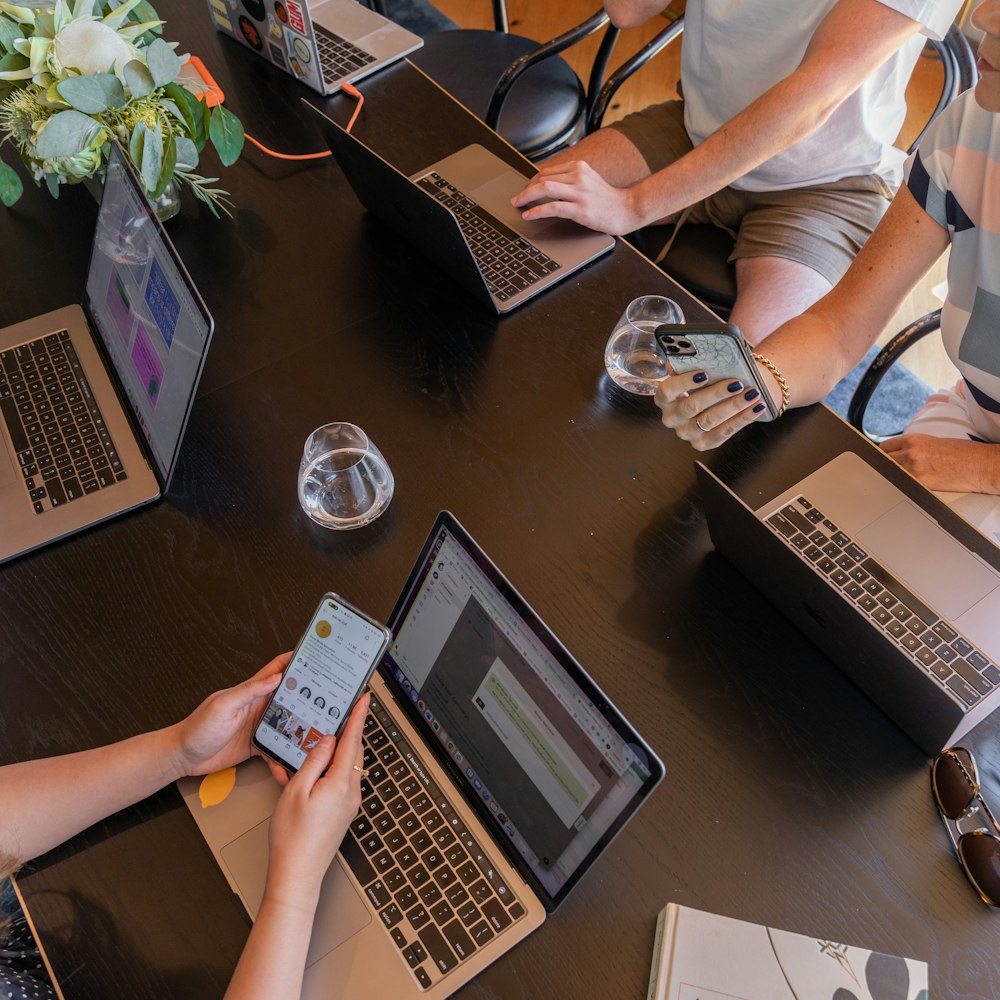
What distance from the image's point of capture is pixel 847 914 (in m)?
0.84

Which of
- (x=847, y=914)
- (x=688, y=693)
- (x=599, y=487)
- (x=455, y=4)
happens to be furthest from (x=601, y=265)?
(x=455, y=4)

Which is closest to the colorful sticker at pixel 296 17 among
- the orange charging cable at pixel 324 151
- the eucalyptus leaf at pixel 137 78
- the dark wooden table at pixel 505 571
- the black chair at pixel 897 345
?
the orange charging cable at pixel 324 151

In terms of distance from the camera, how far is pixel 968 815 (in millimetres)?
871

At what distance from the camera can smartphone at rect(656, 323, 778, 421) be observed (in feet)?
3.34

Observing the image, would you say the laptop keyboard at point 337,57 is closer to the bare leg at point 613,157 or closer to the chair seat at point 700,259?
the bare leg at point 613,157

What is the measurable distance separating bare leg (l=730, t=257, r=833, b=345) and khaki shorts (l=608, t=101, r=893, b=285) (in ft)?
0.07

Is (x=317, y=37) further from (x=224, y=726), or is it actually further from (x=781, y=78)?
(x=224, y=726)

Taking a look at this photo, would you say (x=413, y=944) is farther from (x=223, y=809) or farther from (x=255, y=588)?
(x=255, y=588)

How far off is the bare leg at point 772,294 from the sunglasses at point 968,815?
0.82 meters

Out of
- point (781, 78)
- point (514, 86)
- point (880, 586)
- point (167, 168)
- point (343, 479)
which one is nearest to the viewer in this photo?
point (880, 586)

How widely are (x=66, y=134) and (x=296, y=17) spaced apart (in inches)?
20.7

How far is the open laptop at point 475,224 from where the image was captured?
1.25 meters

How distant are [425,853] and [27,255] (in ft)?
3.66

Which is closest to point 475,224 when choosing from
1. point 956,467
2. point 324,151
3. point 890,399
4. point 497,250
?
point 497,250
